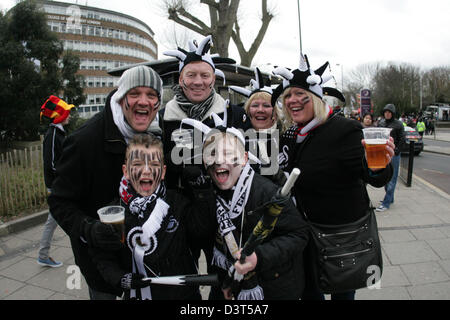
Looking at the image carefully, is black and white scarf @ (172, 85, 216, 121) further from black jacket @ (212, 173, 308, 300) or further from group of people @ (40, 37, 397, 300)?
black jacket @ (212, 173, 308, 300)

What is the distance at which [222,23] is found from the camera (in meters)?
10.4

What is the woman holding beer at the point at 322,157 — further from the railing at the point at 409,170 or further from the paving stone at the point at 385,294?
the railing at the point at 409,170

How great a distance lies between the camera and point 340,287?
1979 millimetres

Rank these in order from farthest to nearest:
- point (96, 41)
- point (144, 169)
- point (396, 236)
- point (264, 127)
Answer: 1. point (96, 41)
2. point (396, 236)
3. point (264, 127)
4. point (144, 169)

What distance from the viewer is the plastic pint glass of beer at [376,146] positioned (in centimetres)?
176

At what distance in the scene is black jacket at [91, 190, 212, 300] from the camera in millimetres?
1771

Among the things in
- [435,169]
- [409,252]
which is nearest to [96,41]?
[435,169]

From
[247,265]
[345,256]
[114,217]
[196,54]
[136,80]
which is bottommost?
[345,256]

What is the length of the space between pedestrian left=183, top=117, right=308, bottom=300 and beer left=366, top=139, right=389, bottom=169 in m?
0.57

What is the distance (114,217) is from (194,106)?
1172 mm

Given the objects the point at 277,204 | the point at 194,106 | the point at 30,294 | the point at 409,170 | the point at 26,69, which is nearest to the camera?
the point at 277,204

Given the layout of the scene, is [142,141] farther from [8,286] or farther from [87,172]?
[8,286]

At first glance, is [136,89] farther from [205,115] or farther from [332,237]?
[332,237]
